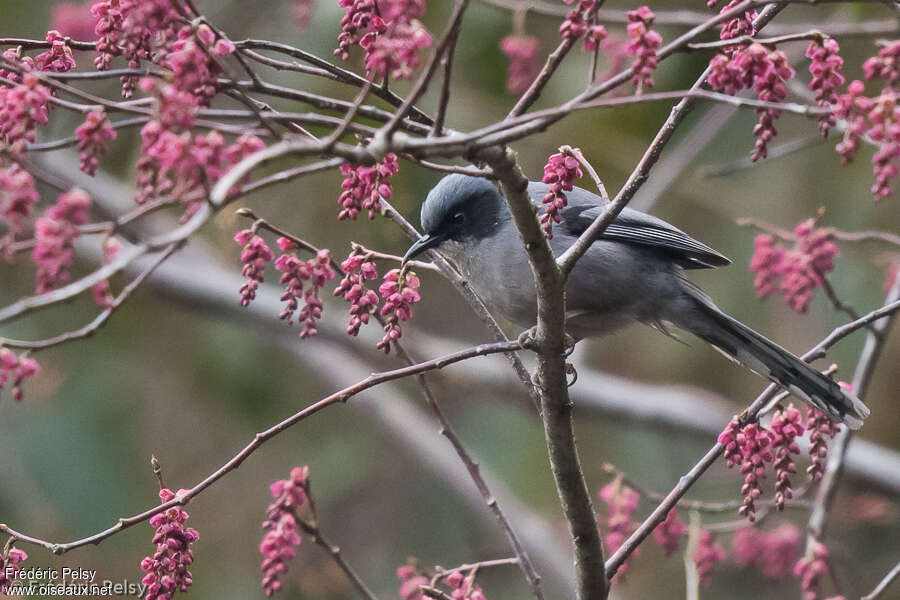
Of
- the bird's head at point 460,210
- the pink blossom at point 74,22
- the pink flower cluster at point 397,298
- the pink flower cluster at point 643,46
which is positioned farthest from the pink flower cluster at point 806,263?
the pink blossom at point 74,22

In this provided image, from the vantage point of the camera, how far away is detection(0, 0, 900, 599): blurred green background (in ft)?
24.3

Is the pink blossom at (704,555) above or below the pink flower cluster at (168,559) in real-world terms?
below

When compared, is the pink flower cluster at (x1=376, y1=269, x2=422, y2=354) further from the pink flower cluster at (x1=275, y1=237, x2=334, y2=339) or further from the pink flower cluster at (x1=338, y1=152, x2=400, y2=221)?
the pink flower cluster at (x1=338, y1=152, x2=400, y2=221)

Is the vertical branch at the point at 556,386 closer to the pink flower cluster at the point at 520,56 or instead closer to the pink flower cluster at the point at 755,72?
the pink flower cluster at the point at 755,72

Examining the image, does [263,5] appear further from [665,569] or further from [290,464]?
[665,569]

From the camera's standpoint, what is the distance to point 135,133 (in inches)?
343

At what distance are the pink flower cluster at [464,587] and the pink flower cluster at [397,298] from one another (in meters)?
0.82

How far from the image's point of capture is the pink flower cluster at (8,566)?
8.95 feet

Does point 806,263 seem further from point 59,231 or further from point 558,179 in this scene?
point 59,231

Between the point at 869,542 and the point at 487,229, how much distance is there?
534 cm

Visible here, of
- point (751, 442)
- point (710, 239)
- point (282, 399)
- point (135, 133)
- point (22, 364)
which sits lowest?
point (751, 442)

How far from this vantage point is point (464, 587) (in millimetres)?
3355

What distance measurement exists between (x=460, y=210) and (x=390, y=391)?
399cm

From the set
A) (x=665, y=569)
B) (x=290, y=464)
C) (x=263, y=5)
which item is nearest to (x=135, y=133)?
(x=263, y=5)
